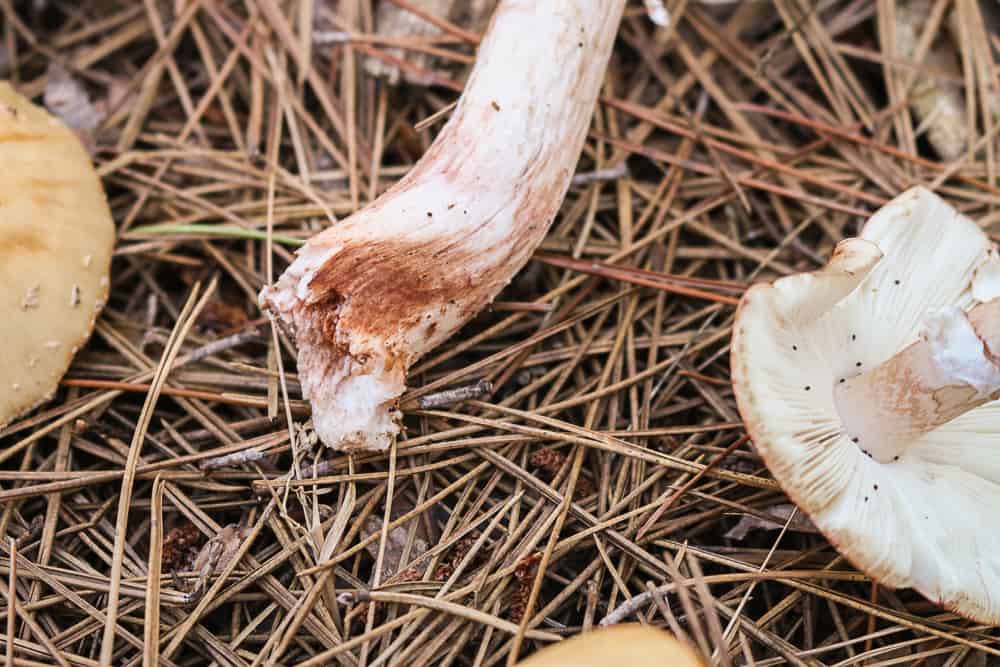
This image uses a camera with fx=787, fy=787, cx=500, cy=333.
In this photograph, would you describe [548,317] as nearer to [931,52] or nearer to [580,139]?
[580,139]

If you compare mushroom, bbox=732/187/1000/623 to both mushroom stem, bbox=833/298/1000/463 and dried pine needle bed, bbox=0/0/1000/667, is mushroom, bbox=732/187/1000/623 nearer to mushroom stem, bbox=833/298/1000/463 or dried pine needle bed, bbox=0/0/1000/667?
mushroom stem, bbox=833/298/1000/463

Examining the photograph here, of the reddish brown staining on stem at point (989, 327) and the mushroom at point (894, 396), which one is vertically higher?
the reddish brown staining on stem at point (989, 327)

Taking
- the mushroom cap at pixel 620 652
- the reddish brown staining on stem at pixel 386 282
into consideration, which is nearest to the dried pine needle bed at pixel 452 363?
the mushroom cap at pixel 620 652

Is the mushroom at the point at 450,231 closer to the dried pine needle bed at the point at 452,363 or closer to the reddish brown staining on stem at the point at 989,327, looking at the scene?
the dried pine needle bed at the point at 452,363

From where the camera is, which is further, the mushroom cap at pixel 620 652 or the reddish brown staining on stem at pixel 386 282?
the reddish brown staining on stem at pixel 386 282

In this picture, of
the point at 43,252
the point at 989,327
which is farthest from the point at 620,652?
the point at 43,252

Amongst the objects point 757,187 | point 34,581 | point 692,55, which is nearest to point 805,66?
point 692,55

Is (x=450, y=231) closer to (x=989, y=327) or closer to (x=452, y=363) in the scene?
(x=452, y=363)

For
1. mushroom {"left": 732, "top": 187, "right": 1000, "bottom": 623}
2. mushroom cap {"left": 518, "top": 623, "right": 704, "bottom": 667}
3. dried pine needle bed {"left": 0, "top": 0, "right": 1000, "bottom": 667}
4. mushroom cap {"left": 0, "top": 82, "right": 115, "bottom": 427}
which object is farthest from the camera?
mushroom cap {"left": 0, "top": 82, "right": 115, "bottom": 427}

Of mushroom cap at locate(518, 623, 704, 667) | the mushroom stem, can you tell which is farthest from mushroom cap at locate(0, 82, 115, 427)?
the mushroom stem
